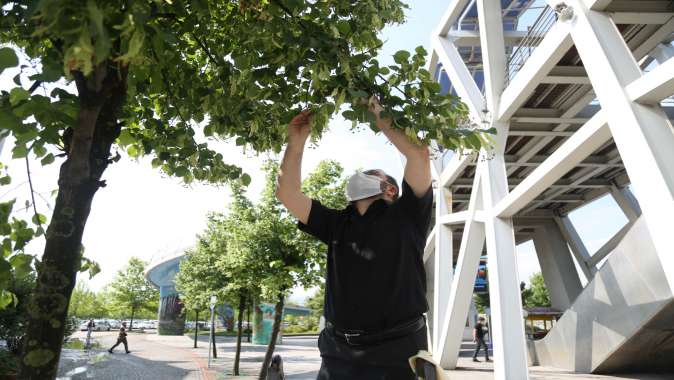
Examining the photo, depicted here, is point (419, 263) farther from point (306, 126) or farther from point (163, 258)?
point (163, 258)

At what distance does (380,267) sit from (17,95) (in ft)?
6.40

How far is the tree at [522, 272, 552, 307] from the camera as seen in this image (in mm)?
51250

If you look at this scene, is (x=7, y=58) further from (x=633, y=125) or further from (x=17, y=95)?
(x=633, y=125)

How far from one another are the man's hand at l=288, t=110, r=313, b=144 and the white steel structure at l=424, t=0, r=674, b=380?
1798 mm

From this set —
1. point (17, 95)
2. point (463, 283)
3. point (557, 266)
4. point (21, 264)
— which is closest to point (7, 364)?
point (21, 264)

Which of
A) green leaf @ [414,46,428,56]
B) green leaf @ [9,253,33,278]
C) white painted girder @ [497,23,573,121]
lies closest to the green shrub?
green leaf @ [9,253,33,278]

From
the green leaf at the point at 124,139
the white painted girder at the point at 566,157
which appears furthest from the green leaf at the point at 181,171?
the white painted girder at the point at 566,157

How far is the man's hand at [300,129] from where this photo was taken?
2496 millimetres

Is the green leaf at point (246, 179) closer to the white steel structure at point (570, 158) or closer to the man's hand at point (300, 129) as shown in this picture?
the man's hand at point (300, 129)

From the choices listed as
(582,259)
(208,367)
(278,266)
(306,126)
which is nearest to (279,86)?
(306,126)

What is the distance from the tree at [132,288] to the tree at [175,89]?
61.5 m

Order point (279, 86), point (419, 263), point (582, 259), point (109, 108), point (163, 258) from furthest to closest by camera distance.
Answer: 1. point (163, 258)
2. point (582, 259)
3. point (279, 86)
4. point (109, 108)
5. point (419, 263)

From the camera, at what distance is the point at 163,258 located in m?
48.7

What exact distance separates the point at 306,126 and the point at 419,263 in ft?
3.17
